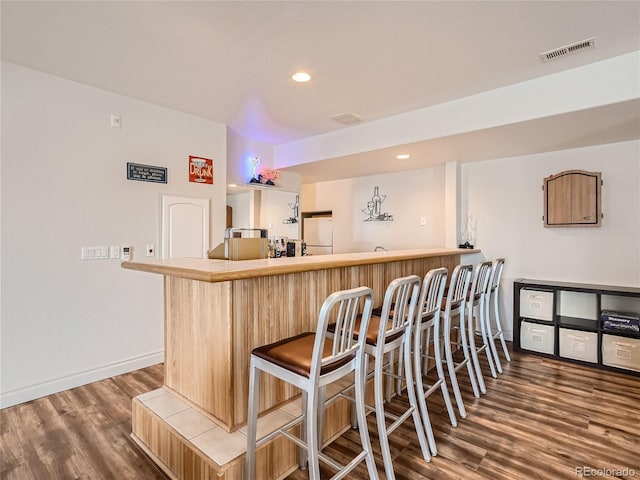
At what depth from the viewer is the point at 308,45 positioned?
2.36 m

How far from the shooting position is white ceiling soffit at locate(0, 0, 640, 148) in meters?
2.00

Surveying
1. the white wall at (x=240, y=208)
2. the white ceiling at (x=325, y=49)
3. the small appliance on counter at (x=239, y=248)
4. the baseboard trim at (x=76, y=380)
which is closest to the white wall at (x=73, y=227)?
the baseboard trim at (x=76, y=380)

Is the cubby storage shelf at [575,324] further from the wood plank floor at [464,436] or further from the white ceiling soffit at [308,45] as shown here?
the white ceiling soffit at [308,45]

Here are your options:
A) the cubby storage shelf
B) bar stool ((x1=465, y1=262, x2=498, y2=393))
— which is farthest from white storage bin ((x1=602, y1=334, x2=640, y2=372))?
bar stool ((x1=465, y1=262, x2=498, y2=393))

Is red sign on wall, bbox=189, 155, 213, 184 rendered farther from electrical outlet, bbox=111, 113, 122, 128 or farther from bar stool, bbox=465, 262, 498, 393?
bar stool, bbox=465, 262, 498, 393

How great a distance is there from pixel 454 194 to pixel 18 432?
475cm

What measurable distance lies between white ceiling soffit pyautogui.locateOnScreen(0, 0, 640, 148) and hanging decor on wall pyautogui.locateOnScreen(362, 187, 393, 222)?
226cm

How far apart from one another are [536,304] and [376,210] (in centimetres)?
260

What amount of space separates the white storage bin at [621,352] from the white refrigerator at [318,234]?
3.92 meters

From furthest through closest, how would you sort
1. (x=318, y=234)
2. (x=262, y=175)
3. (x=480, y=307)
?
(x=318, y=234) → (x=262, y=175) → (x=480, y=307)

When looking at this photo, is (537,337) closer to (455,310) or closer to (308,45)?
(455,310)

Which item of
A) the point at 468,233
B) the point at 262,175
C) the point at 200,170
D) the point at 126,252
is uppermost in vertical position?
the point at 262,175

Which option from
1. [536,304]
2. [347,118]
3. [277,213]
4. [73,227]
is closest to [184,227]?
[73,227]

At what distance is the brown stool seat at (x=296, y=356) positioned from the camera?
1.47m
